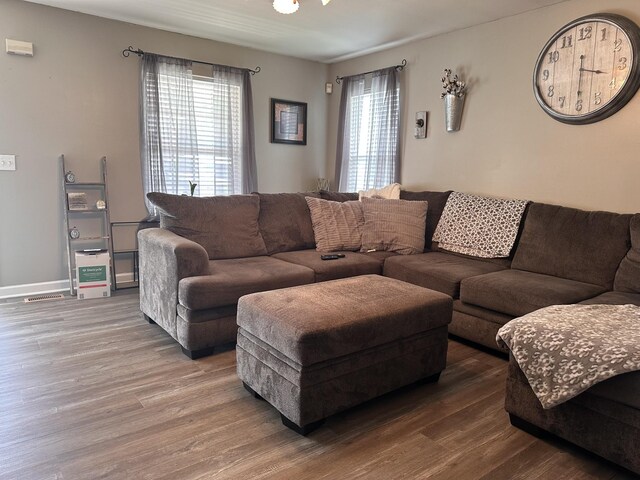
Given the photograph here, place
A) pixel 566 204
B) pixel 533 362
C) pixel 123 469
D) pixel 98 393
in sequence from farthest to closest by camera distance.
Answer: pixel 566 204 → pixel 98 393 → pixel 533 362 → pixel 123 469

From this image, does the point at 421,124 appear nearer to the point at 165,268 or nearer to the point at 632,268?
the point at 632,268

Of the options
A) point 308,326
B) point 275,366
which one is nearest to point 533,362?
point 308,326

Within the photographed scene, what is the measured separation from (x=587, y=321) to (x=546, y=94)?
212 centimetres

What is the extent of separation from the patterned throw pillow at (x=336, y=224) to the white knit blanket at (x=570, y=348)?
181 cm

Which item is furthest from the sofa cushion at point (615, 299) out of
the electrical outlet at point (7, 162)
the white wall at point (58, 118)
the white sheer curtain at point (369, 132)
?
the electrical outlet at point (7, 162)

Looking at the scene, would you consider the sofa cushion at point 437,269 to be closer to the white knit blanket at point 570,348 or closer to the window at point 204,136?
the white knit blanket at point 570,348

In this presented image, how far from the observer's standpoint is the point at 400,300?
2.17 metres

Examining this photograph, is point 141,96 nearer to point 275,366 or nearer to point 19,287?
point 19,287

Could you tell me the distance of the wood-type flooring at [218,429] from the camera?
5.44 feet

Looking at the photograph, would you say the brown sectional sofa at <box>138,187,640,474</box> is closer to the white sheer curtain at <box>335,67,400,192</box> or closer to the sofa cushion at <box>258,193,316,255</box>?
the sofa cushion at <box>258,193,316,255</box>

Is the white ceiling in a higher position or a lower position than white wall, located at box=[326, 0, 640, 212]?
higher

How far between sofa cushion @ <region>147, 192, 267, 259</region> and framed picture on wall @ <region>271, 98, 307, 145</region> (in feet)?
5.61

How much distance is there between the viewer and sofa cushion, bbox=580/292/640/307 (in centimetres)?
238

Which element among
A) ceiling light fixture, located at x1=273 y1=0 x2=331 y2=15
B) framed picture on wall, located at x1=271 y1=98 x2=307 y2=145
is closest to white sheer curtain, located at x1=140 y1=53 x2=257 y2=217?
framed picture on wall, located at x1=271 y1=98 x2=307 y2=145
